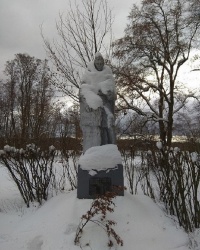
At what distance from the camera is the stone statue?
649cm

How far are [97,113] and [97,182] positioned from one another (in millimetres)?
1480

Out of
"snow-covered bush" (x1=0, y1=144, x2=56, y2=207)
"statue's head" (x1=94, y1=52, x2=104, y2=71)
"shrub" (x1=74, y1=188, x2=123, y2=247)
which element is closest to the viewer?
"shrub" (x1=74, y1=188, x2=123, y2=247)

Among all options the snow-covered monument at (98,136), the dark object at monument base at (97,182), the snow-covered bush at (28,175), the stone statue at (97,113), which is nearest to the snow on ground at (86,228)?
the dark object at monument base at (97,182)

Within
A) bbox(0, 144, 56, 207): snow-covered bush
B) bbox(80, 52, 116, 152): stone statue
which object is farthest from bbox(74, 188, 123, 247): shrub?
bbox(0, 144, 56, 207): snow-covered bush

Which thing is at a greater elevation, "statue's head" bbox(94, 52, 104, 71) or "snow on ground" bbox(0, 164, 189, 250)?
"statue's head" bbox(94, 52, 104, 71)

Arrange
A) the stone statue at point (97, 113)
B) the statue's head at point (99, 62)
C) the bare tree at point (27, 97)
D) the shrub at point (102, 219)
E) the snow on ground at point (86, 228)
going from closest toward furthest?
1. the shrub at point (102, 219)
2. the snow on ground at point (86, 228)
3. the stone statue at point (97, 113)
4. the statue's head at point (99, 62)
5. the bare tree at point (27, 97)

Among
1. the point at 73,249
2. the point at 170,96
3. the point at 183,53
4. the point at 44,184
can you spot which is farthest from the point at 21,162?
the point at 183,53

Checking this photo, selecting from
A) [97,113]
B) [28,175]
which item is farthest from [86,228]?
[28,175]

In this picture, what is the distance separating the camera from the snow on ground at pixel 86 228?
4836 millimetres

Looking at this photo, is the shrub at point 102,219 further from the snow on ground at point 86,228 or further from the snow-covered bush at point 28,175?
the snow-covered bush at point 28,175

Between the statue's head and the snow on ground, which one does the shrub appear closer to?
the snow on ground

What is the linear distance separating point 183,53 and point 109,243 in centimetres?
1347

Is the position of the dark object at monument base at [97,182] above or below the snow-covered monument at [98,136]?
below

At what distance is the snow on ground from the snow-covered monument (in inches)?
15.7
